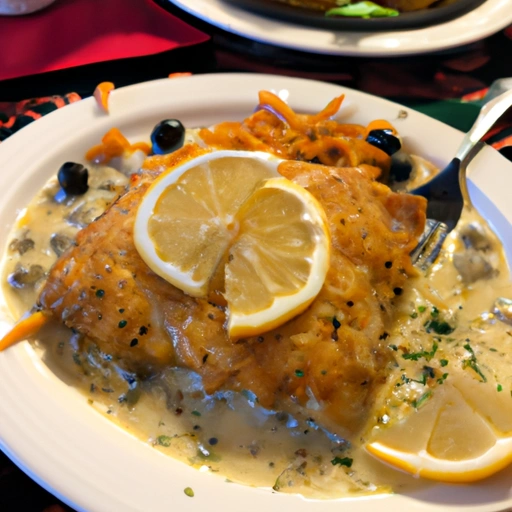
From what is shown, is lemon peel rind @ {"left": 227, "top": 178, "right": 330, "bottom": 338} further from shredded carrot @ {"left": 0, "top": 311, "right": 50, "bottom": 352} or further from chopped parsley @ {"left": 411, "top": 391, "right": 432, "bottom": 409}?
shredded carrot @ {"left": 0, "top": 311, "right": 50, "bottom": 352}

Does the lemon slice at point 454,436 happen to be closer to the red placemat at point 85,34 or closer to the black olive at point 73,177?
the black olive at point 73,177

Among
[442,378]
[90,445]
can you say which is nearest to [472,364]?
[442,378]

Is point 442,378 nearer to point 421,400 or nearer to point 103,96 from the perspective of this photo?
point 421,400

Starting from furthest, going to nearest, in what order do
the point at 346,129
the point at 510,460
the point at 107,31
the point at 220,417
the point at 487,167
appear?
1. the point at 107,31
2. the point at 346,129
3. the point at 487,167
4. the point at 220,417
5. the point at 510,460

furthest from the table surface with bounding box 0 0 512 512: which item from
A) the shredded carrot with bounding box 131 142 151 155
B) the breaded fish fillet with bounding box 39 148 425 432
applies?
the breaded fish fillet with bounding box 39 148 425 432

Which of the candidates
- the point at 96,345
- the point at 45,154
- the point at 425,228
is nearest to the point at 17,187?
the point at 45,154

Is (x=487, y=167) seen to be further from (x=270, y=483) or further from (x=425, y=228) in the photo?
(x=270, y=483)

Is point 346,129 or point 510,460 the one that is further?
point 346,129
